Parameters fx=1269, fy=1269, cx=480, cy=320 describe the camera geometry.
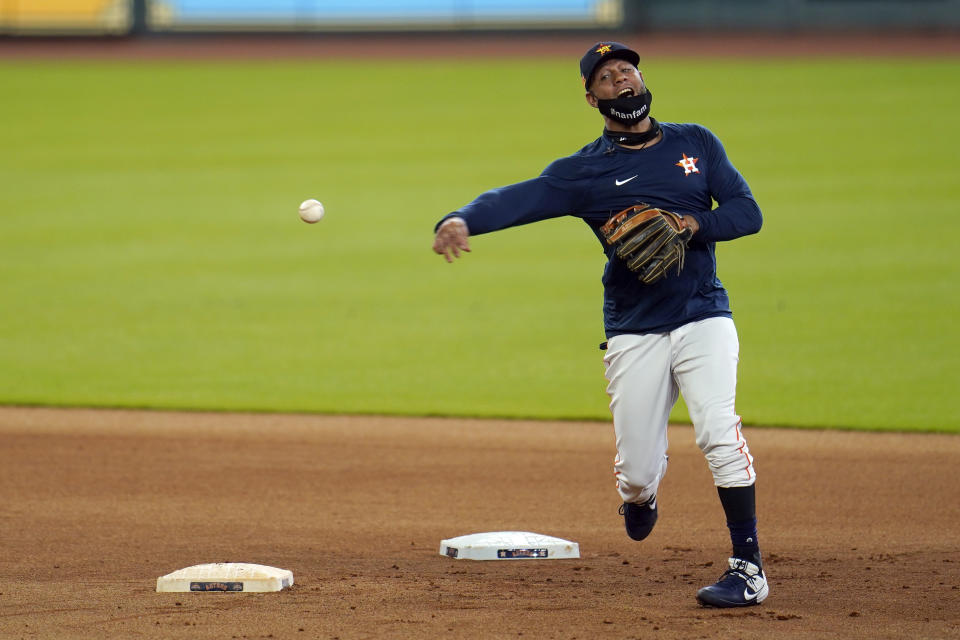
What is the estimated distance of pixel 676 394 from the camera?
18.2 feet

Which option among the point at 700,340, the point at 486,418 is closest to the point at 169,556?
the point at 700,340

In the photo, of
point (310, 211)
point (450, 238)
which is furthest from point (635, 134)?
→ point (310, 211)

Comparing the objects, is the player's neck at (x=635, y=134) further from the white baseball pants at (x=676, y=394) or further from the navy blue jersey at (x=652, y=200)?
the white baseball pants at (x=676, y=394)

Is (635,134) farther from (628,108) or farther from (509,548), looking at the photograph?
(509,548)

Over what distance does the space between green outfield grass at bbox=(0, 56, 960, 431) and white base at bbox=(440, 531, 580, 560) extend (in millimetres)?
3384

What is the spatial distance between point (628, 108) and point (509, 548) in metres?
2.12

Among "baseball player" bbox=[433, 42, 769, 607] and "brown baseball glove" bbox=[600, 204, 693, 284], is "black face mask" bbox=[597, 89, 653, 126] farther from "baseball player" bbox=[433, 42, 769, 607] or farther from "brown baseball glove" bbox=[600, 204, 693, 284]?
"brown baseball glove" bbox=[600, 204, 693, 284]

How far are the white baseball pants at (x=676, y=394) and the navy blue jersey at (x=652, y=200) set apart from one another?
0.26 ft

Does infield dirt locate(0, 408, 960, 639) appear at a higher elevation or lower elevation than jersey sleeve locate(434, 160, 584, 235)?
lower

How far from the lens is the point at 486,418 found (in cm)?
A: 948

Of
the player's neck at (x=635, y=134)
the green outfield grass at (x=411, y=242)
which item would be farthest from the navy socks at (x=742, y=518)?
the green outfield grass at (x=411, y=242)

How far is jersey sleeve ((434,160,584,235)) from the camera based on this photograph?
533 cm

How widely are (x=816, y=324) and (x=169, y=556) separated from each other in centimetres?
779

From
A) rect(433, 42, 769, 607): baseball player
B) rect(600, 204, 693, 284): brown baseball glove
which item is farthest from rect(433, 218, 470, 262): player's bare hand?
rect(600, 204, 693, 284): brown baseball glove
